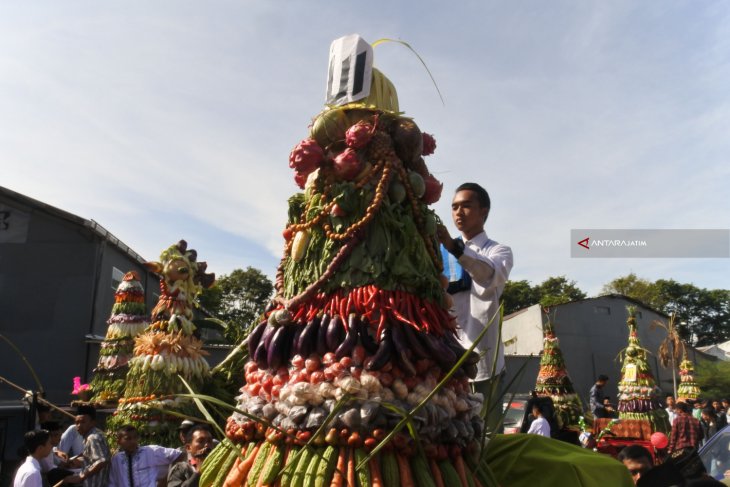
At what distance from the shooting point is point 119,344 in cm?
829

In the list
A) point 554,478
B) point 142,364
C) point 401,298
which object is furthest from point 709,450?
point 142,364

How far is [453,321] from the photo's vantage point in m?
2.28

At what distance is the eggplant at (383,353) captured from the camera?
1.87 m

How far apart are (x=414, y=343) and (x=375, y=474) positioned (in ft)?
1.52

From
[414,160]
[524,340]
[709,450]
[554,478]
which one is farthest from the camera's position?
[524,340]

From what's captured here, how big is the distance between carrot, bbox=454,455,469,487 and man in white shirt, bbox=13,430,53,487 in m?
3.93

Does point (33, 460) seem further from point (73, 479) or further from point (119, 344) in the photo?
point (119, 344)

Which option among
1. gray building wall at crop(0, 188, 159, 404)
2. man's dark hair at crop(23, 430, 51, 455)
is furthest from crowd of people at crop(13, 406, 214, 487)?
gray building wall at crop(0, 188, 159, 404)

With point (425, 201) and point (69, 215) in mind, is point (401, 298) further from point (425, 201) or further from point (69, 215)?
point (69, 215)

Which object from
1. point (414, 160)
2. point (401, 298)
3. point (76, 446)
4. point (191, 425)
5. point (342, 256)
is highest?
point (414, 160)

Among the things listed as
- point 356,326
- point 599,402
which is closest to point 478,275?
point 356,326

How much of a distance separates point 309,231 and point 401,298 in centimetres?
47

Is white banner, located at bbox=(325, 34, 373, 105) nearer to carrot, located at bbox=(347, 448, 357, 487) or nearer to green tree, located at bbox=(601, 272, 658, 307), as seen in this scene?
carrot, located at bbox=(347, 448, 357, 487)

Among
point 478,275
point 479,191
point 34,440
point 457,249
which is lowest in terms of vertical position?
point 34,440
